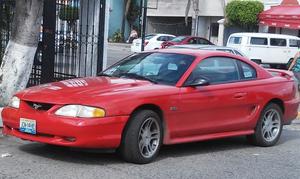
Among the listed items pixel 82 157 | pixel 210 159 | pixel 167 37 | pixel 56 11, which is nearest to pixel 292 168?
pixel 210 159

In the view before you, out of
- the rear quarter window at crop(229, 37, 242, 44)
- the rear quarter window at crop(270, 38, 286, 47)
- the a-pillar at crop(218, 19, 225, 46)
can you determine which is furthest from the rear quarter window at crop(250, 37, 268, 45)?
the a-pillar at crop(218, 19, 225, 46)

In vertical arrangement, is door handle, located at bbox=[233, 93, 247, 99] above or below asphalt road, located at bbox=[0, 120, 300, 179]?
Answer: above

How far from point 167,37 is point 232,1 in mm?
7470

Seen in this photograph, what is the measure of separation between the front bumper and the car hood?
21cm

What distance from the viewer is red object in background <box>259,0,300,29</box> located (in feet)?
118

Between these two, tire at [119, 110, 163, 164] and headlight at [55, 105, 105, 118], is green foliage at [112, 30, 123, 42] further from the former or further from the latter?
headlight at [55, 105, 105, 118]

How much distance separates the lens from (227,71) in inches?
340

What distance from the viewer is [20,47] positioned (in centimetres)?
985

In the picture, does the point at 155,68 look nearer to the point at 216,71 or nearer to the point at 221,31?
the point at 216,71

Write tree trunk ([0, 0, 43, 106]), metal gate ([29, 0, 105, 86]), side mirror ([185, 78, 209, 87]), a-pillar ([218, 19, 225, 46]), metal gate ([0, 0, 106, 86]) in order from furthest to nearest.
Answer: a-pillar ([218, 19, 225, 46])
metal gate ([29, 0, 105, 86])
metal gate ([0, 0, 106, 86])
tree trunk ([0, 0, 43, 106])
side mirror ([185, 78, 209, 87])

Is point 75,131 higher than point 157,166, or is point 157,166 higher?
point 75,131

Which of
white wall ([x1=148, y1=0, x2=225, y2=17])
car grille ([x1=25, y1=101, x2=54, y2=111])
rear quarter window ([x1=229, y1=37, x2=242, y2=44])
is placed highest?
white wall ([x1=148, y1=0, x2=225, y2=17])

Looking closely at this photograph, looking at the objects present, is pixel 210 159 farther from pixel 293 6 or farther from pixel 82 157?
pixel 293 6

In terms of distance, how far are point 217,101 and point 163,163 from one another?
128 cm
